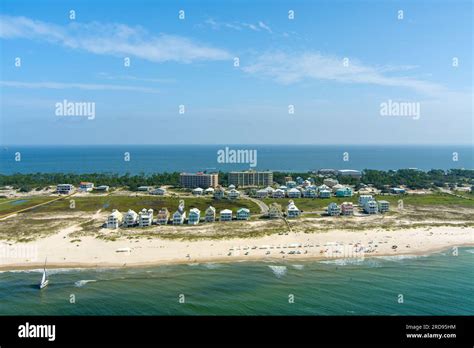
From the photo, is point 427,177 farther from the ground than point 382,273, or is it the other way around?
point 427,177

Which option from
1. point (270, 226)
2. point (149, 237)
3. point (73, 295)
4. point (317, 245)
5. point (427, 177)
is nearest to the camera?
point (73, 295)

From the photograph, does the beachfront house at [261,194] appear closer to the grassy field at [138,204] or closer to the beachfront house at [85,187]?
the grassy field at [138,204]

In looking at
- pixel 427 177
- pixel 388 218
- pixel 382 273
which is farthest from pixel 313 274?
pixel 427 177

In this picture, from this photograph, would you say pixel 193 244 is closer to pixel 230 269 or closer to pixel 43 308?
pixel 230 269

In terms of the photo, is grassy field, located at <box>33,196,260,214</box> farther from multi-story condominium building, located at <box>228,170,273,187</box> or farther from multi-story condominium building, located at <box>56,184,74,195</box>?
multi-story condominium building, located at <box>228,170,273,187</box>

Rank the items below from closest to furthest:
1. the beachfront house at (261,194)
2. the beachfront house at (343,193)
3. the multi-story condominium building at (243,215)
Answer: the multi-story condominium building at (243,215) → the beachfront house at (343,193) → the beachfront house at (261,194)

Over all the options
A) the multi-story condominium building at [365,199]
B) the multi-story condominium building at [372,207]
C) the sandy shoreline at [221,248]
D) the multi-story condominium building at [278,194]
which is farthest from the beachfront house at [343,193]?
the sandy shoreline at [221,248]
